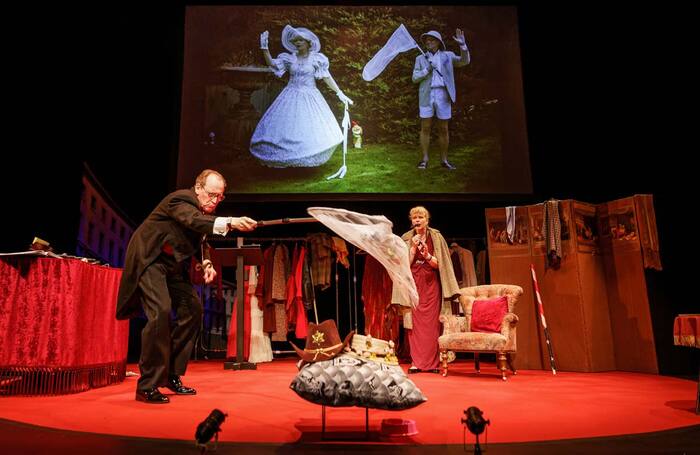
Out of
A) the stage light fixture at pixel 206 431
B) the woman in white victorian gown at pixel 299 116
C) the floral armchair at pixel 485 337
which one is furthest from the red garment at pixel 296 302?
the stage light fixture at pixel 206 431

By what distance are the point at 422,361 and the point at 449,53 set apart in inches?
182

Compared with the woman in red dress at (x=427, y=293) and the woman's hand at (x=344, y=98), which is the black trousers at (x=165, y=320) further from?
the woman's hand at (x=344, y=98)

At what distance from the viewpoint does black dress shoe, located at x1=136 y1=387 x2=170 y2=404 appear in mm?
3082

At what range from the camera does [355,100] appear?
7258 millimetres

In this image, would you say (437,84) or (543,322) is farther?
(437,84)

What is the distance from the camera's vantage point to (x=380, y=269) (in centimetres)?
756

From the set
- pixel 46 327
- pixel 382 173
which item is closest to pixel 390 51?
pixel 382 173

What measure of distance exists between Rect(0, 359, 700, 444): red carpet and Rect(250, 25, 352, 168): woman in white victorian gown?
3.65 meters

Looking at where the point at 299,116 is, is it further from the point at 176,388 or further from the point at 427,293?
the point at 176,388

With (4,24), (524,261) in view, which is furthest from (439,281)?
(4,24)

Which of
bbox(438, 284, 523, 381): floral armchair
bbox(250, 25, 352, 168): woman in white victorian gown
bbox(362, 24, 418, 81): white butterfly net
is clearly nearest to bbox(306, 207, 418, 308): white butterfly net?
bbox(438, 284, 523, 381): floral armchair

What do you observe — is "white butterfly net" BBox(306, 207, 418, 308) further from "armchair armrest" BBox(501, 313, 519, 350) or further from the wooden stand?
the wooden stand

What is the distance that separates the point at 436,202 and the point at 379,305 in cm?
177

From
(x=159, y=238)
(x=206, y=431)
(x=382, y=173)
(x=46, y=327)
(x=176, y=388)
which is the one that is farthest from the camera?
(x=382, y=173)
